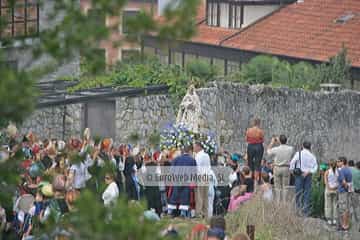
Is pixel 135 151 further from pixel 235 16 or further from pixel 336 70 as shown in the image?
pixel 235 16

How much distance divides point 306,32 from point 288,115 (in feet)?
47.0

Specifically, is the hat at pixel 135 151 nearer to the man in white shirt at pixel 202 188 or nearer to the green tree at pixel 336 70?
the man in white shirt at pixel 202 188

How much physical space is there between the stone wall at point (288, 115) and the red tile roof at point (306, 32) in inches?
357

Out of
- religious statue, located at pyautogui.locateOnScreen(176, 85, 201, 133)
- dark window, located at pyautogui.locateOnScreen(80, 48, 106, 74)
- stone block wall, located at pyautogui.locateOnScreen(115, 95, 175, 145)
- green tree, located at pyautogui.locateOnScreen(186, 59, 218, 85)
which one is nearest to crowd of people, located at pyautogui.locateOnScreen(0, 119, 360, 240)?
religious statue, located at pyautogui.locateOnScreen(176, 85, 201, 133)

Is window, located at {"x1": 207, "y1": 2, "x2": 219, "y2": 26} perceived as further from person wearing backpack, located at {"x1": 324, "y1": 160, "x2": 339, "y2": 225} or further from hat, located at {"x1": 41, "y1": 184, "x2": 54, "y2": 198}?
hat, located at {"x1": 41, "y1": 184, "x2": 54, "y2": 198}

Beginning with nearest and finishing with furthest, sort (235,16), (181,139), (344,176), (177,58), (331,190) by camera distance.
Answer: (344,176) < (331,190) < (181,139) < (177,58) < (235,16)

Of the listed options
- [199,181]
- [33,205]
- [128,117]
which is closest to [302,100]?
[128,117]

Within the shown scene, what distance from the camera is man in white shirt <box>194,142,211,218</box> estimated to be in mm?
18641

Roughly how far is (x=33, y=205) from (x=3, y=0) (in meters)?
7.55

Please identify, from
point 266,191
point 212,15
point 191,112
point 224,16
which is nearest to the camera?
point 266,191

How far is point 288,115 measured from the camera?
26.6m

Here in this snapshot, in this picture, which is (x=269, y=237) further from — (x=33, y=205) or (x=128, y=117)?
(x=128, y=117)

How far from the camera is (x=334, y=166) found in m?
20.1

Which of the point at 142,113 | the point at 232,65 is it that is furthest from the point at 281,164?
the point at 232,65
